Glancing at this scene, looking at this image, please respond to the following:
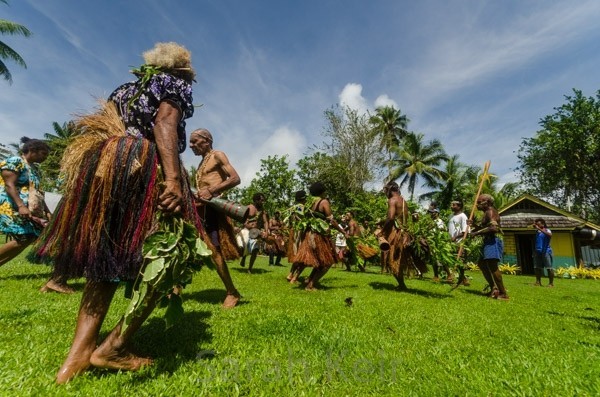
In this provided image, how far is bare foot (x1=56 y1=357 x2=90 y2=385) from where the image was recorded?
1937 millimetres

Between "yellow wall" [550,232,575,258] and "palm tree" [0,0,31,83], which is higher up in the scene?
"palm tree" [0,0,31,83]

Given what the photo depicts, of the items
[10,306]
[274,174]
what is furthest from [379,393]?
[274,174]

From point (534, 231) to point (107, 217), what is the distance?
86.9 feet

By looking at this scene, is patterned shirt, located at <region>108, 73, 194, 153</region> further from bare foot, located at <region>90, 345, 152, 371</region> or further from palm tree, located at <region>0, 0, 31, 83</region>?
palm tree, located at <region>0, 0, 31, 83</region>

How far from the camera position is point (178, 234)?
2.09m

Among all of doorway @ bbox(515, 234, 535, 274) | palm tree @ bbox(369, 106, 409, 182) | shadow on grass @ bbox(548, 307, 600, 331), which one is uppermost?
palm tree @ bbox(369, 106, 409, 182)

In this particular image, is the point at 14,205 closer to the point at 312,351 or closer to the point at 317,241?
the point at 317,241

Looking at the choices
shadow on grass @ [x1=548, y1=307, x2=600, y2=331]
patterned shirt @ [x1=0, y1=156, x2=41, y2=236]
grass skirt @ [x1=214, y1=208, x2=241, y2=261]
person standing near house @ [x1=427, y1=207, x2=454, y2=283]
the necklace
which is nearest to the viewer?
shadow on grass @ [x1=548, y1=307, x2=600, y2=331]

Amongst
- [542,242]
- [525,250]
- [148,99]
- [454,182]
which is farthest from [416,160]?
[148,99]

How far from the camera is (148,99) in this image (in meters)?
2.60

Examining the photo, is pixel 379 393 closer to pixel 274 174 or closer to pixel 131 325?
pixel 131 325

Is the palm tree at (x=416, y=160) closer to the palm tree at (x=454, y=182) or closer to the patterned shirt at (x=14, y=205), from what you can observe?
the palm tree at (x=454, y=182)

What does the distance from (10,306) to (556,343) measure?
5.47 meters

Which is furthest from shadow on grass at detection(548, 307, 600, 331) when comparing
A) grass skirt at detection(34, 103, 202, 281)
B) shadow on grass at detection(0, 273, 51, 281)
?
shadow on grass at detection(0, 273, 51, 281)
